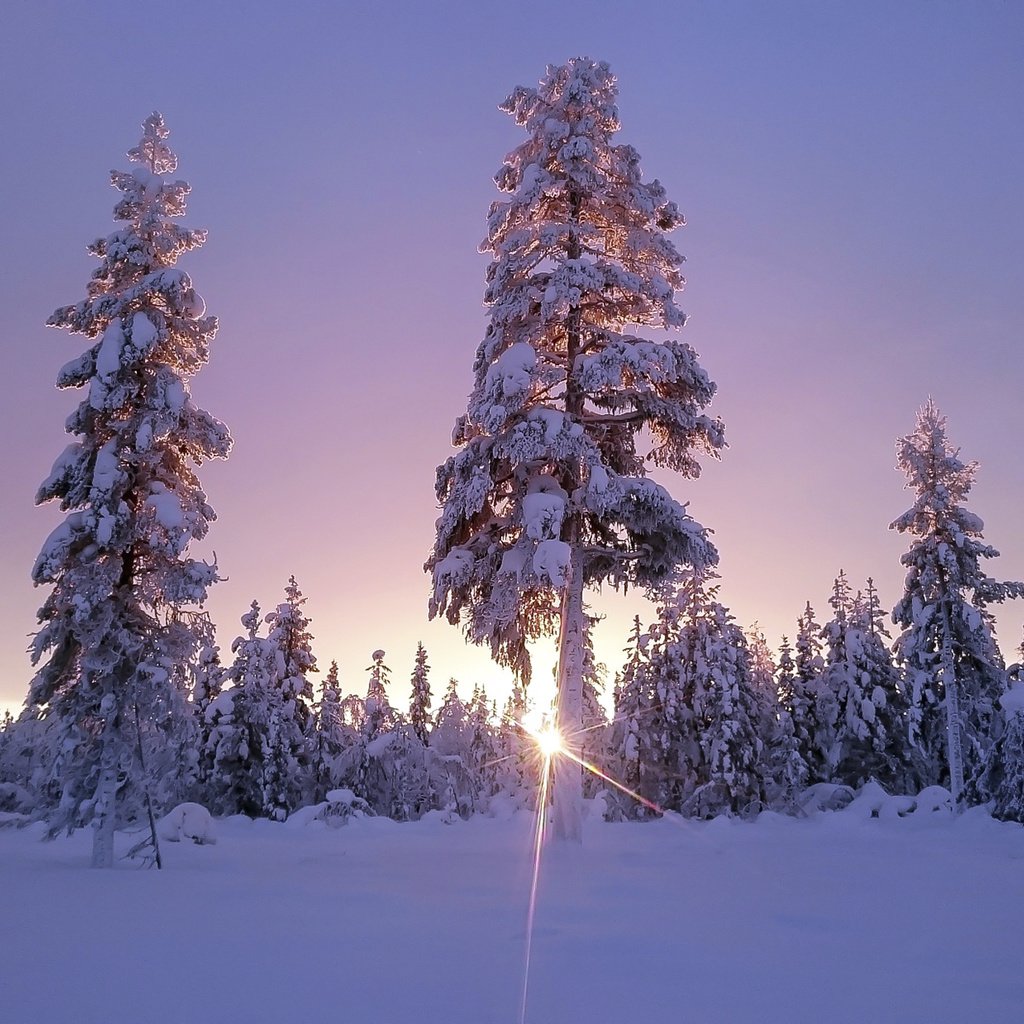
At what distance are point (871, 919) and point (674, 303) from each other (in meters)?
11.6

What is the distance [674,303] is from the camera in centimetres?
1548

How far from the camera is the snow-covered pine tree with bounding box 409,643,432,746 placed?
52.4 meters

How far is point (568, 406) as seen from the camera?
15414 mm

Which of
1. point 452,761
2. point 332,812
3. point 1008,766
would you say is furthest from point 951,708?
point 452,761

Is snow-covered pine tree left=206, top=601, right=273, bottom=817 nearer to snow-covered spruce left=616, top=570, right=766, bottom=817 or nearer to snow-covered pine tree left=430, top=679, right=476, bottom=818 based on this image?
snow-covered pine tree left=430, top=679, right=476, bottom=818

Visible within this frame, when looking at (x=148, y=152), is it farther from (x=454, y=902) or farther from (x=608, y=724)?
(x=608, y=724)

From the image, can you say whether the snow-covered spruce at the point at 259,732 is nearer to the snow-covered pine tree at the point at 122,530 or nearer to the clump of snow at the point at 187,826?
the clump of snow at the point at 187,826

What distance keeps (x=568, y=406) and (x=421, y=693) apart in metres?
41.3

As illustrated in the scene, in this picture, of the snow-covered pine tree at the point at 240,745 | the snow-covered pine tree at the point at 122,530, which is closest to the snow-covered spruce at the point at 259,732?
the snow-covered pine tree at the point at 240,745

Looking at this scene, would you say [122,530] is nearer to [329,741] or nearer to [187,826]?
[187,826]

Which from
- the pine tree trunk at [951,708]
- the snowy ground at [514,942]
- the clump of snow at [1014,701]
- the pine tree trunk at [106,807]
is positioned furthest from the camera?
the pine tree trunk at [951,708]

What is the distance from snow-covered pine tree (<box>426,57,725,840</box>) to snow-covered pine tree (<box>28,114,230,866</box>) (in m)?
4.96

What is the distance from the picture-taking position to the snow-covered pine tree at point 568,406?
46.3 feet

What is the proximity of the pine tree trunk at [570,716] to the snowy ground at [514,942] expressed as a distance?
3.88 feet
